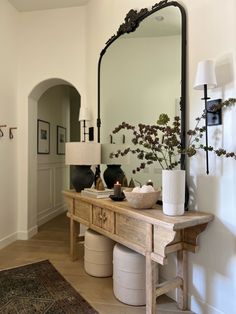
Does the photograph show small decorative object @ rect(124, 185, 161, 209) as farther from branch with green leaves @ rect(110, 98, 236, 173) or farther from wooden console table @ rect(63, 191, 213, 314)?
branch with green leaves @ rect(110, 98, 236, 173)

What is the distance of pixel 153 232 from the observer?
1.72 meters

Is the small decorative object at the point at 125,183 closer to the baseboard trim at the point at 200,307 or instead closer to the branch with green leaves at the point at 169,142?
the branch with green leaves at the point at 169,142

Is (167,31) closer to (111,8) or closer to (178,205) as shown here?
(111,8)

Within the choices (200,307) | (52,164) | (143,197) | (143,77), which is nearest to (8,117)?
(52,164)

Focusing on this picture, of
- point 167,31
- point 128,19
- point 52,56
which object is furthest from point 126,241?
point 52,56

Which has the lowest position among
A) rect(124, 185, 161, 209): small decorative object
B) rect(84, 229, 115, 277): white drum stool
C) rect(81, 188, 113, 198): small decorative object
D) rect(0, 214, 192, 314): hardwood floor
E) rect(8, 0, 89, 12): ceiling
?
rect(0, 214, 192, 314): hardwood floor

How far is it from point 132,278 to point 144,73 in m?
1.84

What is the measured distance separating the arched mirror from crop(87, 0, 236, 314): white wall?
11cm

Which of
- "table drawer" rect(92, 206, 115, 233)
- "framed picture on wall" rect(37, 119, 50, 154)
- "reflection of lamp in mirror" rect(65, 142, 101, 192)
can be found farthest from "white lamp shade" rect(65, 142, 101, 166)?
"framed picture on wall" rect(37, 119, 50, 154)

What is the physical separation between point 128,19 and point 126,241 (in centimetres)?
212

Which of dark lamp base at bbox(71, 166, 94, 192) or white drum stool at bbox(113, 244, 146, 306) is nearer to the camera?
white drum stool at bbox(113, 244, 146, 306)

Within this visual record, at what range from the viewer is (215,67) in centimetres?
179

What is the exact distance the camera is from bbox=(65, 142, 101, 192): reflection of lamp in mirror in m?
2.70

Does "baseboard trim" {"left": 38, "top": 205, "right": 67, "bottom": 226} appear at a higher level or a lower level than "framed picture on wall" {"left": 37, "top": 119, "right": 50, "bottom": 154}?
lower
